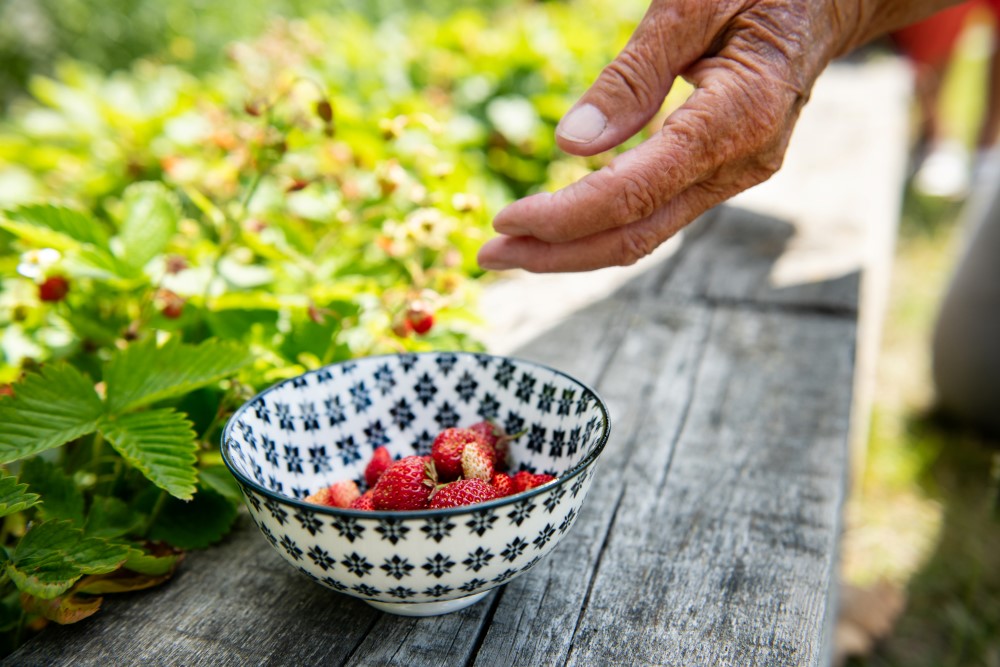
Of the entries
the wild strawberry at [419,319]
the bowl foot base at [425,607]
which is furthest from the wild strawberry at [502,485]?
the wild strawberry at [419,319]

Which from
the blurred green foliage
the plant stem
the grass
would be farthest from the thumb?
the grass

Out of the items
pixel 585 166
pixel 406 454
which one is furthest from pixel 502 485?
pixel 585 166

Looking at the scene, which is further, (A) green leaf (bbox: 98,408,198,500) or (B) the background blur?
(B) the background blur

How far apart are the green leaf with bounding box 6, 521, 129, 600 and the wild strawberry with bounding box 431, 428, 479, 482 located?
381 mm

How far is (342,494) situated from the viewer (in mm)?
1071

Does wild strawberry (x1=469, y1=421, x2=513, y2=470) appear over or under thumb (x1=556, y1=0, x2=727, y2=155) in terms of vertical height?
under

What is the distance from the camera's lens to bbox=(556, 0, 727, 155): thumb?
1.21 meters

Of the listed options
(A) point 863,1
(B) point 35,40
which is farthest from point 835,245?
(B) point 35,40

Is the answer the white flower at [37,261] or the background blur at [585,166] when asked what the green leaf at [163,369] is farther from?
the background blur at [585,166]

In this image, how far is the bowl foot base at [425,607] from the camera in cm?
95

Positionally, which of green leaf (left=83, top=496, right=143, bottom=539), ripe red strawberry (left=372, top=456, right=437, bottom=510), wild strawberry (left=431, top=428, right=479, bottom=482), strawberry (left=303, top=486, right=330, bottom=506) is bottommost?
wild strawberry (left=431, top=428, right=479, bottom=482)

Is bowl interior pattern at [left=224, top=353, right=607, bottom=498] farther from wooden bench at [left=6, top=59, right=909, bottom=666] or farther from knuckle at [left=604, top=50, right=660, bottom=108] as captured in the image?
knuckle at [left=604, top=50, right=660, bottom=108]

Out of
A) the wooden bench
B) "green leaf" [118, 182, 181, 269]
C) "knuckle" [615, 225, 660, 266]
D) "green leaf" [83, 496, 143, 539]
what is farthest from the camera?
"green leaf" [118, 182, 181, 269]

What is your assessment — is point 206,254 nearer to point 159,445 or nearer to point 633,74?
point 159,445
